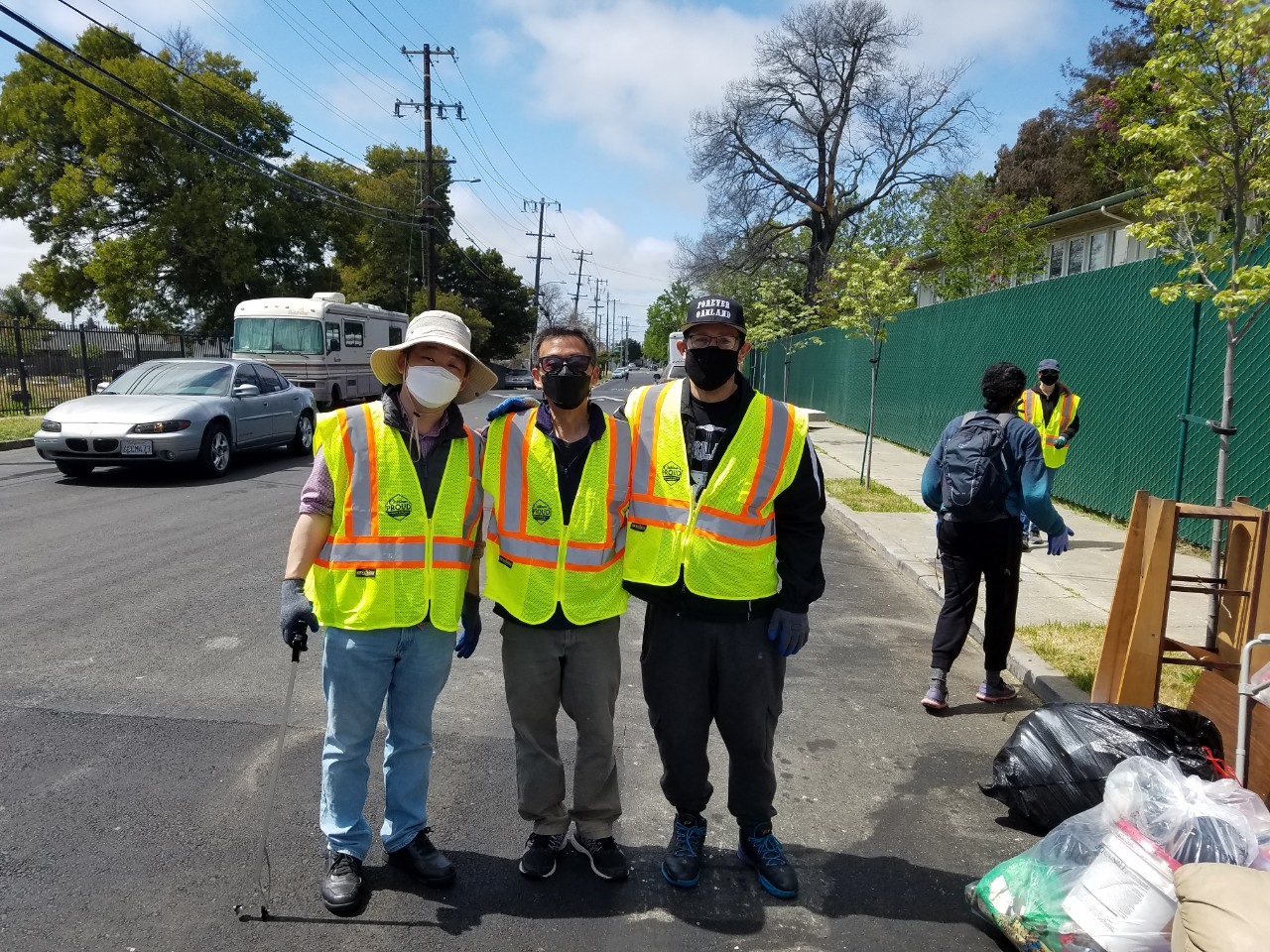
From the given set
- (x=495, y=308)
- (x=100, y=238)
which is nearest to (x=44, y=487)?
(x=100, y=238)

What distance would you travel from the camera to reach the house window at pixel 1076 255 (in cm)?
2233

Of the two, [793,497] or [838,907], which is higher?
[793,497]

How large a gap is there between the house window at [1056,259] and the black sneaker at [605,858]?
2379cm

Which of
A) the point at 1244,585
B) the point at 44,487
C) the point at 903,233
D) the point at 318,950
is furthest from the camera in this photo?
the point at 903,233

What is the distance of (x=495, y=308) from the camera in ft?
205

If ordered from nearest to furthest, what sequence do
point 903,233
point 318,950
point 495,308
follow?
point 318,950
point 903,233
point 495,308

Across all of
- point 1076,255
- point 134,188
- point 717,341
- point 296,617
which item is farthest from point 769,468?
point 134,188

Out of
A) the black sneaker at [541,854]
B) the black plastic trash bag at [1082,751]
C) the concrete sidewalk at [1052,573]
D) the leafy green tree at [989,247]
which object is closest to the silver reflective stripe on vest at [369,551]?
the black sneaker at [541,854]

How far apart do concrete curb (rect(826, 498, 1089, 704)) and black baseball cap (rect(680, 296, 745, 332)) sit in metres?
2.64

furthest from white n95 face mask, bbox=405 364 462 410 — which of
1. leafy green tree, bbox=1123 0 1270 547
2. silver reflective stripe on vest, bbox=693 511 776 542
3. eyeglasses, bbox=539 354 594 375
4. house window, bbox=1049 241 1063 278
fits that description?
house window, bbox=1049 241 1063 278

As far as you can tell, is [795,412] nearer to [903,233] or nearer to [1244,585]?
[1244,585]

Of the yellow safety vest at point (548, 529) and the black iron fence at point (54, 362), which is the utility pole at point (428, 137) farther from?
the yellow safety vest at point (548, 529)

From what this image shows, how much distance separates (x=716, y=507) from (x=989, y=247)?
19784 mm

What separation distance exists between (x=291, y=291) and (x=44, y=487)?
30084 mm
